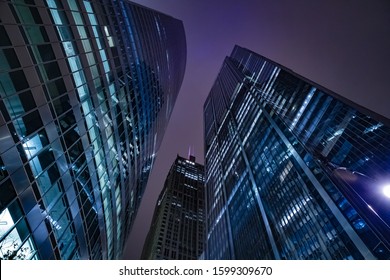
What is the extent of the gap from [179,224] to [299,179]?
10167 cm

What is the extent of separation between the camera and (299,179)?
5316cm

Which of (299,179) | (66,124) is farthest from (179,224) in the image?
(66,124)

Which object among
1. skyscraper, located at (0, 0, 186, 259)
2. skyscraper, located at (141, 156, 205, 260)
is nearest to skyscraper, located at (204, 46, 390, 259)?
Answer: skyscraper, located at (0, 0, 186, 259)

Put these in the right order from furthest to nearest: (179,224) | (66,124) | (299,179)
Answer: (179,224)
(299,179)
(66,124)

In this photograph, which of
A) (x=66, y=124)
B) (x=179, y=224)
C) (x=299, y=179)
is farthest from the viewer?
(x=179, y=224)

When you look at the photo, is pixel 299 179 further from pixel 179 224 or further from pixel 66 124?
pixel 179 224

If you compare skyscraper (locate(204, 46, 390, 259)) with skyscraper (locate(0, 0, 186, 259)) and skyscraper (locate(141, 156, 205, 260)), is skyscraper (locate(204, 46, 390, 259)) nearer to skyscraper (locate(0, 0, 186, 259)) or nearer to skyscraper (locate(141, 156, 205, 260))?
skyscraper (locate(0, 0, 186, 259))

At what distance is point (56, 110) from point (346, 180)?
41.6 meters

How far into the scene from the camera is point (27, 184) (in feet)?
56.6

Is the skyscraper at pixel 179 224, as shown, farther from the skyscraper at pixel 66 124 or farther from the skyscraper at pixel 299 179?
the skyscraper at pixel 66 124

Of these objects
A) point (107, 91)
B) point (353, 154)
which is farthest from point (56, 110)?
point (353, 154)

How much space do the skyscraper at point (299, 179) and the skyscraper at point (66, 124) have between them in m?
26.5

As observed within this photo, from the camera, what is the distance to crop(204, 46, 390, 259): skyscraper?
125 ft

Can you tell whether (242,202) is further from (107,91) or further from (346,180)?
(107,91)
